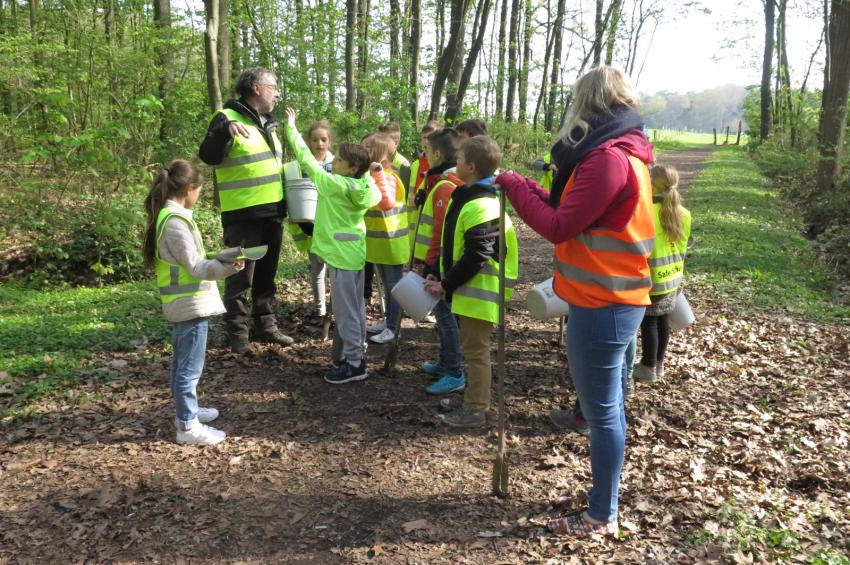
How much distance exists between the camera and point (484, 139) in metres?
4.40

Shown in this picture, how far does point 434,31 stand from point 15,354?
76.4 feet

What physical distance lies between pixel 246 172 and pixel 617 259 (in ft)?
12.5

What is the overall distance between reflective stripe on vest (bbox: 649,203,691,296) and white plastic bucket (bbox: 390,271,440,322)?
1.86m

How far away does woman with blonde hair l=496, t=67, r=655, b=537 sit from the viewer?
2912mm

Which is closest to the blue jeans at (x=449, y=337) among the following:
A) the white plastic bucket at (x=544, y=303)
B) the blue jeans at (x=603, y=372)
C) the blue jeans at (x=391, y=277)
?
the blue jeans at (x=391, y=277)

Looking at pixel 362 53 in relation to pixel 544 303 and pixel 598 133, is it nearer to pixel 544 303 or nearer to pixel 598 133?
pixel 544 303

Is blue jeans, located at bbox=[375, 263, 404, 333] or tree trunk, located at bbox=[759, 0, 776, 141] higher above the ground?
tree trunk, located at bbox=[759, 0, 776, 141]

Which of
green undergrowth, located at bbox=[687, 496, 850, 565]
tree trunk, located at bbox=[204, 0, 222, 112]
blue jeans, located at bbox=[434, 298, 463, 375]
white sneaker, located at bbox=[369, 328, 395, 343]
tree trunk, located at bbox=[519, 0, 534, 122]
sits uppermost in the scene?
tree trunk, located at bbox=[519, 0, 534, 122]

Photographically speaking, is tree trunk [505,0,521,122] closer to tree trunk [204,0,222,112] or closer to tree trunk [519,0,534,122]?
tree trunk [519,0,534,122]

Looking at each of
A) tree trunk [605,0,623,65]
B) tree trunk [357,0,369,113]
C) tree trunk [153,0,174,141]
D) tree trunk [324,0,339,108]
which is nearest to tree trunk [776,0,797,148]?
tree trunk [605,0,623,65]

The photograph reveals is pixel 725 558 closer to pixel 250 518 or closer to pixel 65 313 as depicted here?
pixel 250 518

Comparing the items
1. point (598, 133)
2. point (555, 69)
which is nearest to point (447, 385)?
point (598, 133)

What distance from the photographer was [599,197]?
2.87 metres

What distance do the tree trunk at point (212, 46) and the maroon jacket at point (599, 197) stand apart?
21.6ft
